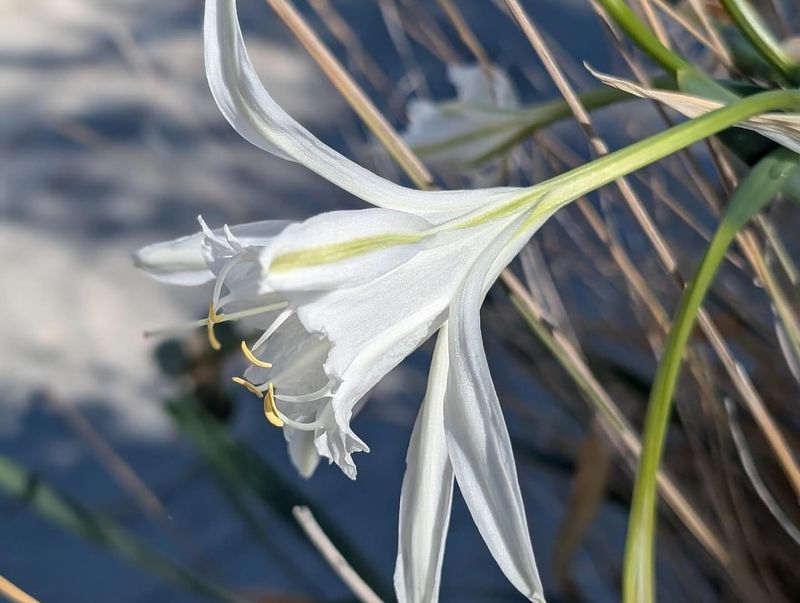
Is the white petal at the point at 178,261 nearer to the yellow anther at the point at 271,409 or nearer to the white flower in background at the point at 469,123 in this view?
the yellow anther at the point at 271,409

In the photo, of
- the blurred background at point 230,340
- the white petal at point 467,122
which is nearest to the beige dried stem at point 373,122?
the white petal at point 467,122

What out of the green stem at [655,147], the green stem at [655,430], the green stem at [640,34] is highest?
the green stem at [640,34]

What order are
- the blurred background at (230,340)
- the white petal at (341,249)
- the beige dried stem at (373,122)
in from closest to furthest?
1. the white petal at (341,249)
2. the beige dried stem at (373,122)
3. the blurred background at (230,340)

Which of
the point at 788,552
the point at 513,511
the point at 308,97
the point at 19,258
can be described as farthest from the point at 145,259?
the point at 308,97

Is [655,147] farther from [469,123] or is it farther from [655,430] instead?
[469,123]

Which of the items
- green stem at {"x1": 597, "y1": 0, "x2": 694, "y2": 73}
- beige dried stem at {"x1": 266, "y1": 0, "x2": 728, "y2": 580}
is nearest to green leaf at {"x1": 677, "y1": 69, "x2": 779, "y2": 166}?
green stem at {"x1": 597, "y1": 0, "x2": 694, "y2": 73}

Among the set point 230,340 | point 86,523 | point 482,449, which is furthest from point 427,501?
point 230,340

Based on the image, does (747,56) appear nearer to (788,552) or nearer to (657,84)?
(657,84)
